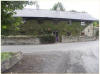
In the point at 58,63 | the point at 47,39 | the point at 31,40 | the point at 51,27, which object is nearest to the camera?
the point at 58,63

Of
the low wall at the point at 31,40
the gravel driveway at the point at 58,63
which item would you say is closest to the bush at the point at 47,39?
the low wall at the point at 31,40

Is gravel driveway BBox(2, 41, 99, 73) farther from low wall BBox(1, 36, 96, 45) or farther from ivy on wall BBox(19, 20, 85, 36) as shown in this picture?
ivy on wall BBox(19, 20, 85, 36)

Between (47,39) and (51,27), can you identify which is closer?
(47,39)

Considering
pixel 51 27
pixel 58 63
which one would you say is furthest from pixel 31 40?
pixel 58 63

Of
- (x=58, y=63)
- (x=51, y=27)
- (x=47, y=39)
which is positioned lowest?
(x=58, y=63)

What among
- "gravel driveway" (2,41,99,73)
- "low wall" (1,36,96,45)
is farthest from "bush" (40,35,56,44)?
"gravel driveway" (2,41,99,73)

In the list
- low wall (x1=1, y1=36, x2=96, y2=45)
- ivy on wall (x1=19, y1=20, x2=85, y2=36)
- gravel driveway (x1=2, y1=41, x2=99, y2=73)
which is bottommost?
gravel driveway (x1=2, y1=41, x2=99, y2=73)

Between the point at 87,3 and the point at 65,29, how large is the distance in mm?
9076

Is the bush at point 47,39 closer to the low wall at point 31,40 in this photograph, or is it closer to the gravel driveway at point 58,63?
the low wall at point 31,40

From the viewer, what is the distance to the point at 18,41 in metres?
8.00

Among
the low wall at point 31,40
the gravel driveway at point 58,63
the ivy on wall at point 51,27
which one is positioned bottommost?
the gravel driveway at point 58,63

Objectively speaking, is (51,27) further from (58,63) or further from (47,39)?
(58,63)

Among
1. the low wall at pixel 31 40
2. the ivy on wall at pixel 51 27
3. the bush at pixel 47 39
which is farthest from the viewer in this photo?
the ivy on wall at pixel 51 27

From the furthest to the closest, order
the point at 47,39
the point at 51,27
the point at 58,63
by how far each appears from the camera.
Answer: the point at 51,27 → the point at 47,39 → the point at 58,63
